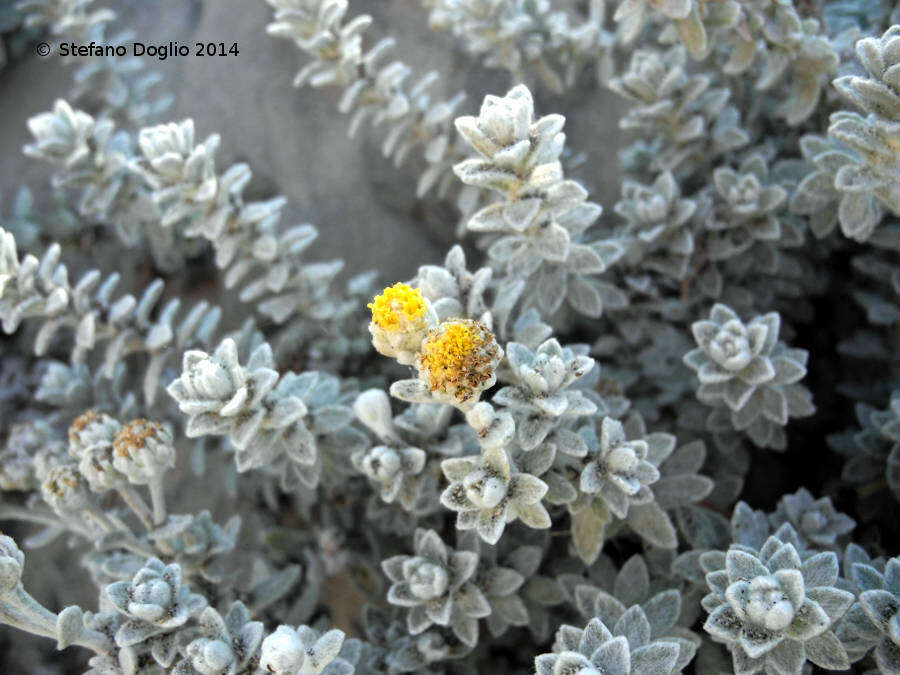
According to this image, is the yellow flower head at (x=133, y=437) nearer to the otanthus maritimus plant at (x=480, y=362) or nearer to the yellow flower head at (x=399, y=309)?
the otanthus maritimus plant at (x=480, y=362)

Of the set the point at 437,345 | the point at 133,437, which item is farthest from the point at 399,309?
the point at 133,437

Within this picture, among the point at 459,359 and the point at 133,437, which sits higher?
the point at 459,359

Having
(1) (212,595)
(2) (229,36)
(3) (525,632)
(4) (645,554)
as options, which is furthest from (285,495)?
(2) (229,36)

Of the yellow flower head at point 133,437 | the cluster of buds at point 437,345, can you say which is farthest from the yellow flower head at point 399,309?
the yellow flower head at point 133,437

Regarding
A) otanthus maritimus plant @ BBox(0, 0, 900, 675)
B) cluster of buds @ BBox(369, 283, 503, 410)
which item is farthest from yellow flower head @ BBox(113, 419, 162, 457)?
cluster of buds @ BBox(369, 283, 503, 410)

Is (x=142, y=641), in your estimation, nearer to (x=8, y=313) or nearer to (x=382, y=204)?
(x=8, y=313)

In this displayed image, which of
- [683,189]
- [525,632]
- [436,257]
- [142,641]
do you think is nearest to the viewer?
[142,641]

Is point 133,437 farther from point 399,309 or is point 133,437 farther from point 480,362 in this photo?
point 480,362
